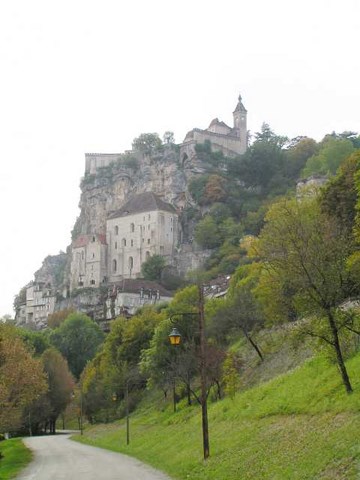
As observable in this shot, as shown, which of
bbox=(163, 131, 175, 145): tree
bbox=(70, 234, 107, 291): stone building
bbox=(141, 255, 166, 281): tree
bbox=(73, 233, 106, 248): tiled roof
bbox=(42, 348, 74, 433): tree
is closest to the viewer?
bbox=(42, 348, 74, 433): tree

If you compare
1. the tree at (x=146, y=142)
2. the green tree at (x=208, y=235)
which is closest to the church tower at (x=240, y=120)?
the tree at (x=146, y=142)

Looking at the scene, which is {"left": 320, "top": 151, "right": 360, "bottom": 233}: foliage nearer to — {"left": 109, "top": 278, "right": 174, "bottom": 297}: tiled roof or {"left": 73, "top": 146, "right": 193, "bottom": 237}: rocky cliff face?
{"left": 109, "top": 278, "right": 174, "bottom": 297}: tiled roof

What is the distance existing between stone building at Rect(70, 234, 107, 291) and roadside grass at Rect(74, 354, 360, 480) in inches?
3685

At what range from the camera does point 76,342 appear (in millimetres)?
96125

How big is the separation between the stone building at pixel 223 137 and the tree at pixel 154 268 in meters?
29.7

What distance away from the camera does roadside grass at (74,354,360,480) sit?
14445 millimetres

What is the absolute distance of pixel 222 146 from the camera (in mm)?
145000

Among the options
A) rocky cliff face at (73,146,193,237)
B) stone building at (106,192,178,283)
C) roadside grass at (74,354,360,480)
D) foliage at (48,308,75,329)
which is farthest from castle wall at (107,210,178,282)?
roadside grass at (74,354,360,480)

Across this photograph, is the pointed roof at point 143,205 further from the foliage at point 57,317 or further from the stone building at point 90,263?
the foliage at point 57,317

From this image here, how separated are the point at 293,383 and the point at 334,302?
6218 millimetres

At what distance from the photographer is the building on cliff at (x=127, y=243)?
12419cm

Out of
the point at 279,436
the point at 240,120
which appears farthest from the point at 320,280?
the point at 240,120

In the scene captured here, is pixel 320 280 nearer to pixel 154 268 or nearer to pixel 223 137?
pixel 154 268

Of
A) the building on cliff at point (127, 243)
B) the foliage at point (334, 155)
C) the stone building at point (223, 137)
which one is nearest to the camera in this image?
the foliage at point (334, 155)
